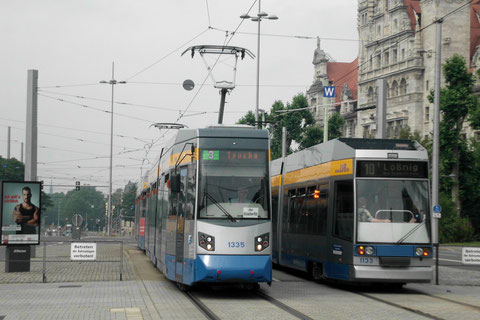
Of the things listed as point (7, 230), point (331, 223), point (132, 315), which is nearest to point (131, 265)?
point (7, 230)

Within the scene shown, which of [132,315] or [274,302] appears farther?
[274,302]

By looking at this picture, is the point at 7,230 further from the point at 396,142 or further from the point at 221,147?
the point at 396,142

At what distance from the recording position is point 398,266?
53.3 ft

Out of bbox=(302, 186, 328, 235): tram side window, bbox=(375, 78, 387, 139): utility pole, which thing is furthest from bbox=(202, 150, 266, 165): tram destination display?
bbox=(375, 78, 387, 139): utility pole

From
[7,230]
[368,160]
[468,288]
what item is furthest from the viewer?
[7,230]

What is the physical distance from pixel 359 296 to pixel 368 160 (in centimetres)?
282

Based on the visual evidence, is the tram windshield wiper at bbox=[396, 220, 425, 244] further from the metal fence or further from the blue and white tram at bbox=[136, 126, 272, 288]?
the metal fence

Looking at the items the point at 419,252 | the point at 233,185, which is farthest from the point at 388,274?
the point at 233,185

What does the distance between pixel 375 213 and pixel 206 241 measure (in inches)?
151

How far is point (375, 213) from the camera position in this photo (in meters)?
16.5

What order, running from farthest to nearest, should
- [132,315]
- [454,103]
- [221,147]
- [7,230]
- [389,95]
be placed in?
[389,95], [454,103], [7,230], [221,147], [132,315]

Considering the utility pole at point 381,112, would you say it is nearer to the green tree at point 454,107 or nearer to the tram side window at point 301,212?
the tram side window at point 301,212

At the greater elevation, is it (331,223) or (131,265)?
(331,223)

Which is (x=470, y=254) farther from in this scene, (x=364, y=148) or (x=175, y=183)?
(x=175, y=183)
